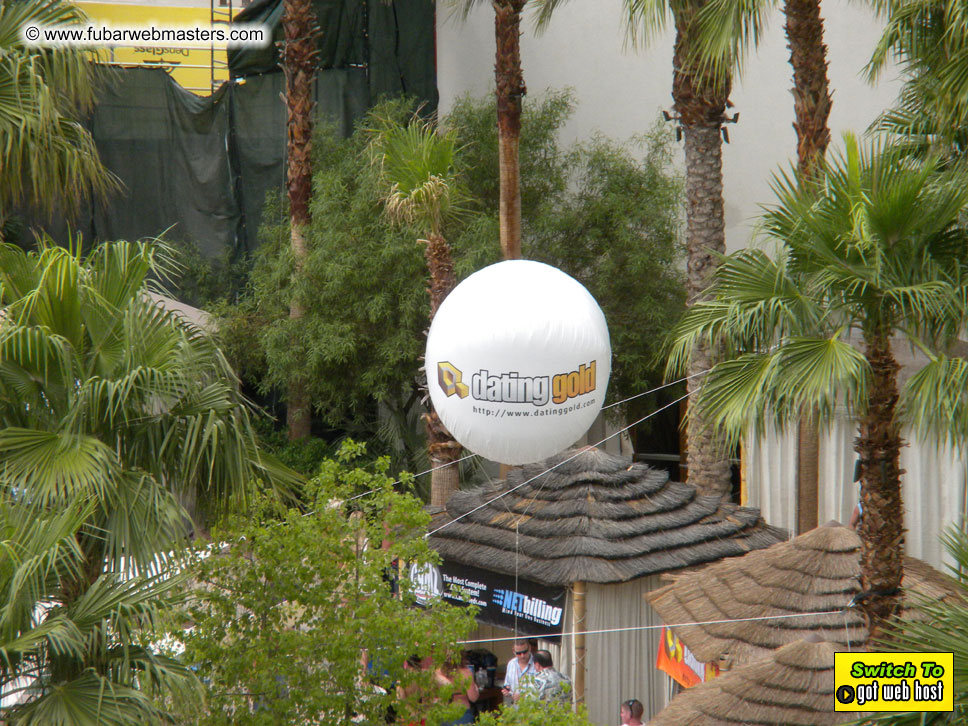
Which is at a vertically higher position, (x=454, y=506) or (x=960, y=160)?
(x=960, y=160)

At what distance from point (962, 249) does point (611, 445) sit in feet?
34.8

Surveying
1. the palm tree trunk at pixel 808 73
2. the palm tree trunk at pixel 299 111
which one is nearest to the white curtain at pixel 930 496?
the palm tree trunk at pixel 808 73

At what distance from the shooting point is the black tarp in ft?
56.6

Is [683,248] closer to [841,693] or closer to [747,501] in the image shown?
[747,501]

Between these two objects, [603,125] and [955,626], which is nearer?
[955,626]

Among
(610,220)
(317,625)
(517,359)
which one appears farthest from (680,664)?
(610,220)

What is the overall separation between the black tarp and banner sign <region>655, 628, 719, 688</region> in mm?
10852

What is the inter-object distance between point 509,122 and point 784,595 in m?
7.39

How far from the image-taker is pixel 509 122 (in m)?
13.3

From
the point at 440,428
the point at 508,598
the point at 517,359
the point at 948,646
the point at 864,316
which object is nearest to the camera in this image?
the point at 948,646

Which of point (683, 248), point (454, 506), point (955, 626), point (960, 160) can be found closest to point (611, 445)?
point (683, 248)

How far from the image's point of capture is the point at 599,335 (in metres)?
7.60

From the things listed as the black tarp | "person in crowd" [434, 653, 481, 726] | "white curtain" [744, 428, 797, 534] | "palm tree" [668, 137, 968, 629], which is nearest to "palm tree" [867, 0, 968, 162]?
"palm tree" [668, 137, 968, 629]

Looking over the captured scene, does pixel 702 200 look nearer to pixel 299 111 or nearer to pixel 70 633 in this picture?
pixel 299 111
